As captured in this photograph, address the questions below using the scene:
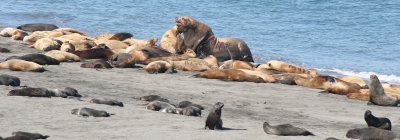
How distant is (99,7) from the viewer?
29.6m

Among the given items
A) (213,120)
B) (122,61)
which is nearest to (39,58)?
(122,61)

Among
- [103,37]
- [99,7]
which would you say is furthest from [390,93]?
[99,7]

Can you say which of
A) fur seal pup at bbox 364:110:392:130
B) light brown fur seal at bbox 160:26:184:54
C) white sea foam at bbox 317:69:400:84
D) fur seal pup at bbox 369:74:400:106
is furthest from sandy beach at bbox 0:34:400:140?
white sea foam at bbox 317:69:400:84

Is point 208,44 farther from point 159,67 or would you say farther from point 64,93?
point 64,93

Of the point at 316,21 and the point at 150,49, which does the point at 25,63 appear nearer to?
the point at 150,49

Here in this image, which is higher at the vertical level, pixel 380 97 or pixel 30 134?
pixel 30 134

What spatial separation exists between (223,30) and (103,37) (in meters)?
6.57

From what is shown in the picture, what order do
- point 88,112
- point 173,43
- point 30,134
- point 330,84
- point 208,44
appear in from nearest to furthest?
1. point 30,134
2. point 88,112
3. point 330,84
4. point 208,44
5. point 173,43

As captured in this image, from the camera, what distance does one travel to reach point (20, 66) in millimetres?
11914

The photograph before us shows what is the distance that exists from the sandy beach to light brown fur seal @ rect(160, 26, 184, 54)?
2.28 metres

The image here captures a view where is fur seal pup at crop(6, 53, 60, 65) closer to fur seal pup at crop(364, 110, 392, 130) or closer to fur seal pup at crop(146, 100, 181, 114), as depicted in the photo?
fur seal pup at crop(146, 100, 181, 114)

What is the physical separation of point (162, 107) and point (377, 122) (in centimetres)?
212

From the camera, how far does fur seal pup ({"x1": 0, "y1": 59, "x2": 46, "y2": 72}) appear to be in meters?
11.9

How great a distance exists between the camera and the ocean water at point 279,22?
19.0 meters
